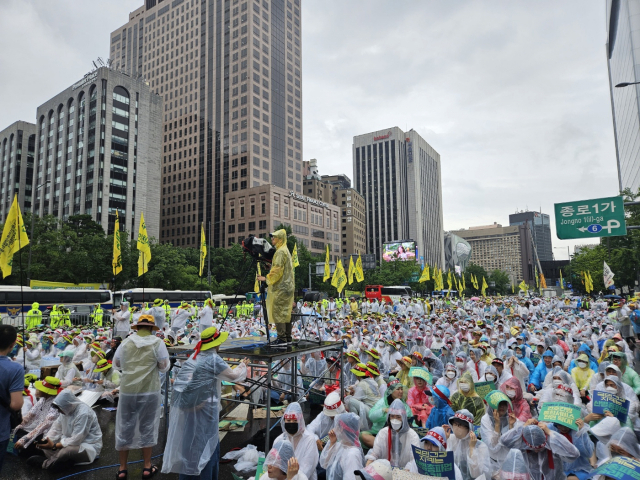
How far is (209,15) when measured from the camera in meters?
87.7

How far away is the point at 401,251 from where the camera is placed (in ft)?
259

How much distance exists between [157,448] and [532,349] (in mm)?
8688

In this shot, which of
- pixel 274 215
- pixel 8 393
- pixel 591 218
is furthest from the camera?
pixel 274 215

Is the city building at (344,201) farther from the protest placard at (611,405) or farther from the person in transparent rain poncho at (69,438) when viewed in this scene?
the protest placard at (611,405)

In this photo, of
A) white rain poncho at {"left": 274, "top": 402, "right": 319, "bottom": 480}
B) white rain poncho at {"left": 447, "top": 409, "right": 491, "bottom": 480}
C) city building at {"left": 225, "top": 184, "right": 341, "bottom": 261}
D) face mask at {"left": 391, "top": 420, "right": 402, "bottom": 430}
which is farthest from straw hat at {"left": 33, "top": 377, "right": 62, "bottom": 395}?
city building at {"left": 225, "top": 184, "right": 341, "bottom": 261}

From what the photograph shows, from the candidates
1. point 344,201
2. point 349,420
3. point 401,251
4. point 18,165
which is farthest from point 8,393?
point 344,201

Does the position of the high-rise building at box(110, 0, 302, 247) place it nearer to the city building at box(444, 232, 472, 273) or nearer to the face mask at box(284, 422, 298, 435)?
the face mask at box(284, 422, 298, 435)

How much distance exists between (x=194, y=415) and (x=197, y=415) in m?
0.03

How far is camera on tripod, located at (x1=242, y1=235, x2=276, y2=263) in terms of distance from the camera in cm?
679

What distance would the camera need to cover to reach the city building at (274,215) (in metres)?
72.9

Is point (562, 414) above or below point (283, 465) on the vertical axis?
above

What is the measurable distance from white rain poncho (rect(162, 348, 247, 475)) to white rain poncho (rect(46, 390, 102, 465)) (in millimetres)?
1970

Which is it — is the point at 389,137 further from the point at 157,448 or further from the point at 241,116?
the point at 157,448

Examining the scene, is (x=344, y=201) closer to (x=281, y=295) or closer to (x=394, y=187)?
(x=394, y=187)
